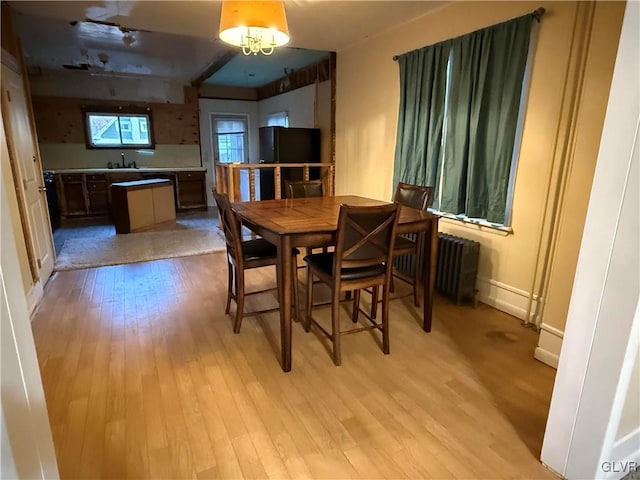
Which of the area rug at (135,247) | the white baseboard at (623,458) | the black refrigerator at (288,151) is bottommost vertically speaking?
the area rug at (135,247)

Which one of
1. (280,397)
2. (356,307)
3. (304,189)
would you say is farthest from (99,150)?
(280,397)

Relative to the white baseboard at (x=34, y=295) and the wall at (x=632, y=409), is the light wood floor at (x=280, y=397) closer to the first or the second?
the white baseboard at (x=34, y=295)

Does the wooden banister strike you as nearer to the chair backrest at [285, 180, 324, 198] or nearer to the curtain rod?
the chair backrest at [285, 180, 324, 198]

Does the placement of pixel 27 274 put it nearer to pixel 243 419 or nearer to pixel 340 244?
pixel 243 419

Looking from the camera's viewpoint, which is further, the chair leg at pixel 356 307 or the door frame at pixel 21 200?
the door frame at pixel 21 200

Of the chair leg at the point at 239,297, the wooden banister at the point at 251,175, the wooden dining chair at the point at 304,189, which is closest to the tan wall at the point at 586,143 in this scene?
the chair leg at the point at 239,297

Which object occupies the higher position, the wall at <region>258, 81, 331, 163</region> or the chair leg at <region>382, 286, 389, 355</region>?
the wall at <region>258, 81, 331, 163</region>

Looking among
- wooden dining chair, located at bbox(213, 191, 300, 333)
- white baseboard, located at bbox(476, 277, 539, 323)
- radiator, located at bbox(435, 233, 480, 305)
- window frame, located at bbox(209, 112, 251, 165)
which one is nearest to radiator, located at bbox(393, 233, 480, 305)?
radiator, located at bbox(435, 233, 480, 305)

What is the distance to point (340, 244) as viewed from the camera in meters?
2.04

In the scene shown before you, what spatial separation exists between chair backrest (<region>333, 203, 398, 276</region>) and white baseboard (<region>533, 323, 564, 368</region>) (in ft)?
3.43

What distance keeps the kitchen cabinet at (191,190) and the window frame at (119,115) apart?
0.92 m

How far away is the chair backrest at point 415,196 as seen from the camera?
293cm

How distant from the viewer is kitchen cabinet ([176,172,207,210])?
726 centimetres

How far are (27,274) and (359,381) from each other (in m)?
2.77
